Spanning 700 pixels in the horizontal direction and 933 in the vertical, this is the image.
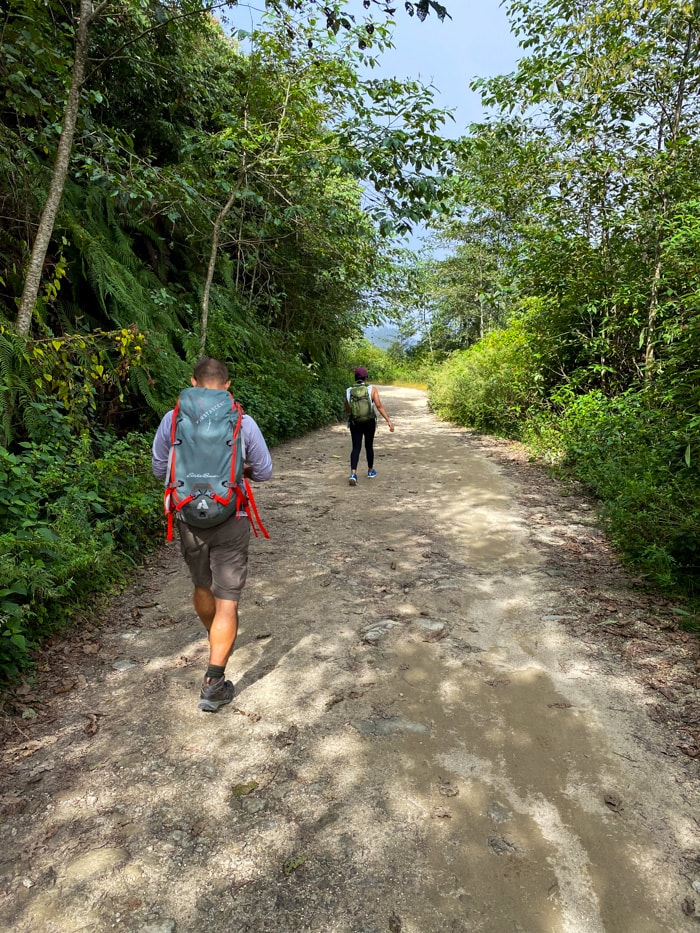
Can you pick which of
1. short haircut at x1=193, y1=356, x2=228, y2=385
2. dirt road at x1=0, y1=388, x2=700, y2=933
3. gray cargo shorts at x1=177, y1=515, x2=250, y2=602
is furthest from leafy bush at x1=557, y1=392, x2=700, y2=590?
short haircut at x1=193, y1=356, x2=228, y2=385

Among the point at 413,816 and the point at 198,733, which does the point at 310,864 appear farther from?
the point at 198,733

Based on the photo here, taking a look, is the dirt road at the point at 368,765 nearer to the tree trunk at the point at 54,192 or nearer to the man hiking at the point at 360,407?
the tree trunk at the point at 54,192

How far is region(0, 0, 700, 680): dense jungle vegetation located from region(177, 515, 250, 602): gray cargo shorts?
3.58ft

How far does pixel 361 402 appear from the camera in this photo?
7969 millimetres

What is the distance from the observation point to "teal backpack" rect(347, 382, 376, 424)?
7.95 metres

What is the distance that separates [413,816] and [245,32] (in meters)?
9.10

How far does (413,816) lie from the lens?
2.37 meters

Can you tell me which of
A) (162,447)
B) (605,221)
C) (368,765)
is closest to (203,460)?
(162,447)

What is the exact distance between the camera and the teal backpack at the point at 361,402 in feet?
26.1

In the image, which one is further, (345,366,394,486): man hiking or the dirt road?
(345,366,394,486): man hiking

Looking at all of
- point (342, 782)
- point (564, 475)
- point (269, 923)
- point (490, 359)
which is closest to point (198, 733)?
point (342, 782)

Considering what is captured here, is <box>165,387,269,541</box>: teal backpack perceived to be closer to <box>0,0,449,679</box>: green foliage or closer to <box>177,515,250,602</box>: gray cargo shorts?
<box>177,515,250,602</box>: gray cargo shorts

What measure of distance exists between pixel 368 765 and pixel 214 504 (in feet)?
5.26

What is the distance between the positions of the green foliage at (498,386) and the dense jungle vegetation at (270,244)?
0.10m
